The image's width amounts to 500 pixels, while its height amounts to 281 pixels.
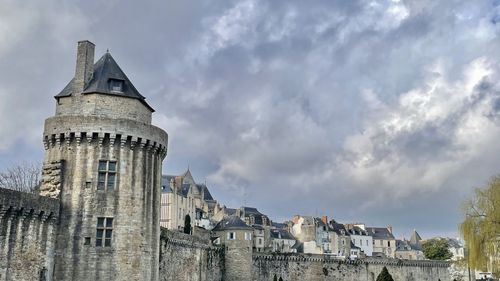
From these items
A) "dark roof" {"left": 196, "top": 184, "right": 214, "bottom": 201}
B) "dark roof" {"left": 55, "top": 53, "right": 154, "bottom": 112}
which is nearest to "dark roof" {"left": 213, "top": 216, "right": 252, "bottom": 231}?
"dark roof" {"left": 55, "top": 53, "right": 154, "bottom": 112}

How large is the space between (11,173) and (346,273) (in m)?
36.0

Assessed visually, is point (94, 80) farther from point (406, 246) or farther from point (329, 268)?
point (406, 246)

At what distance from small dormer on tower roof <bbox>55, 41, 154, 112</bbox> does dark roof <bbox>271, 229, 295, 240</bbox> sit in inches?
2248

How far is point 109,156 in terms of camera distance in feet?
84.8

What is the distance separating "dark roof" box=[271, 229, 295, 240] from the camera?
82.3 m

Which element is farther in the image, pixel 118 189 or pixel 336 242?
pixel 336 242

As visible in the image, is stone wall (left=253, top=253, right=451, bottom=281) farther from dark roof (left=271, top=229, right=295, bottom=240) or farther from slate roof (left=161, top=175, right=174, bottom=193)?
slate roof (left=161, top=175, right=174, bottom=193)

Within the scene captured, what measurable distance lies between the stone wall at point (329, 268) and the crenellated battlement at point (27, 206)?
2925 cm

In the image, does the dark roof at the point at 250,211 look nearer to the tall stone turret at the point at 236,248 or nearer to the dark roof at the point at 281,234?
the dark roof at the point at 281,234

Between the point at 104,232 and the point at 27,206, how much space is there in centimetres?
370

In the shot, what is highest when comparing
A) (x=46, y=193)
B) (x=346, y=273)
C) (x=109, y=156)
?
(x=109, y=156)

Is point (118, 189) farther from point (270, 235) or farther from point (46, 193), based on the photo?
point (270, 235)

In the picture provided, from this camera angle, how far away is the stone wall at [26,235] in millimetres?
21719

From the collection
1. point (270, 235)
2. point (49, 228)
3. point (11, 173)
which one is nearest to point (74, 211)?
point (49, 228)
